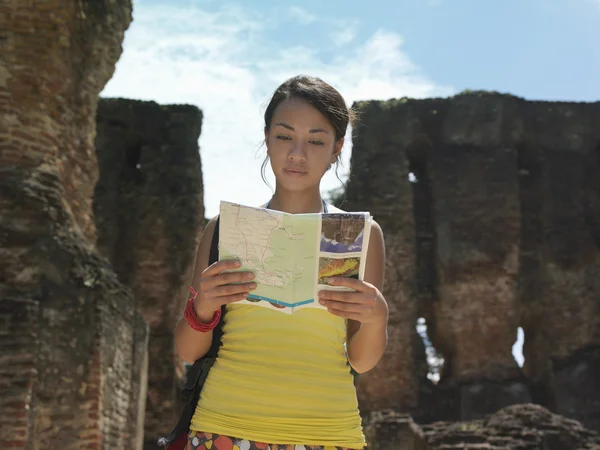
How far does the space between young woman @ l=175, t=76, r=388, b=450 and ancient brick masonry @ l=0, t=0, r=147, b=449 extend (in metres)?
4.62

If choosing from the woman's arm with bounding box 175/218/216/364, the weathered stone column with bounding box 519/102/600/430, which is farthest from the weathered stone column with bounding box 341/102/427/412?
the woman's arm with bounding box 175/218/216/364

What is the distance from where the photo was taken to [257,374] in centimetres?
240

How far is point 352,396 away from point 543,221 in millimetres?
18931

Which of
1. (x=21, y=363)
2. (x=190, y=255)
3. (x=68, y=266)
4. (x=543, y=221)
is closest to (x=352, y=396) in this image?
(x=21, y=363)

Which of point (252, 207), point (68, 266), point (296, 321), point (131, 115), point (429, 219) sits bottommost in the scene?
point (296, 321)

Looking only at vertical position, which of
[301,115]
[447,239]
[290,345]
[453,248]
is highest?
[447,239]

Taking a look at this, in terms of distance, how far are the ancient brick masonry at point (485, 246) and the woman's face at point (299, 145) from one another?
16127mm

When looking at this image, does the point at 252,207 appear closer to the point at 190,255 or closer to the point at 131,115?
the point at 190,255

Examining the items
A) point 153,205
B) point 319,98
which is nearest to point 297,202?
point 319,98

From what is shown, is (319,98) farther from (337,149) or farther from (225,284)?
(225,284)

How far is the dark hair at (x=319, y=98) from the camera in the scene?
2.74m

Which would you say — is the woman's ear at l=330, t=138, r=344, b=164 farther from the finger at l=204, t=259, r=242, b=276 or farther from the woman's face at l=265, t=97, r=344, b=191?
the finger at l=204, t=259, r=242, b=276

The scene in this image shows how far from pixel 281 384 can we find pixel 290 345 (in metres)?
0.13

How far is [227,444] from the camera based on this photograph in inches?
91.8
